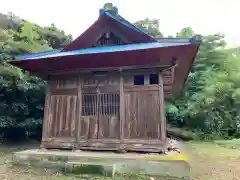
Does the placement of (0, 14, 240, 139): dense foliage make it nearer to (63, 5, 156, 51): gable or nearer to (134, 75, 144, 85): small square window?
(63, 5, 156, 51): gable

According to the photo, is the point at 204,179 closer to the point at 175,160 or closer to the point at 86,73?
the point at 175,160

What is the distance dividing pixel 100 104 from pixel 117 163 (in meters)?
1.90

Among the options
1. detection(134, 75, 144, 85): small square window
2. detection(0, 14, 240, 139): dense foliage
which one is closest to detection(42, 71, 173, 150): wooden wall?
detection(134, 75, 144, 85): small square window

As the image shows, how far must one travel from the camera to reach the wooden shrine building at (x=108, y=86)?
619cm

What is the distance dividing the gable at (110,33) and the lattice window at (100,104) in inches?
68.0

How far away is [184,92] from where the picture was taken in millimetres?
17219

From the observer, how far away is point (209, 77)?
16.1 m

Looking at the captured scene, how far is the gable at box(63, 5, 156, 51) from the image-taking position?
674 cm

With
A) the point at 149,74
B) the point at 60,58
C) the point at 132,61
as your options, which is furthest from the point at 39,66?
the point at 149,74

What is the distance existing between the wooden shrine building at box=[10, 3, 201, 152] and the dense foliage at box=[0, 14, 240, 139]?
4.12 meters

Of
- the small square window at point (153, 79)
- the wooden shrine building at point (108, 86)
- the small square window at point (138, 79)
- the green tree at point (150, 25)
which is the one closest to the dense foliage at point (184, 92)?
the wooden shrine building at point (108, 86)

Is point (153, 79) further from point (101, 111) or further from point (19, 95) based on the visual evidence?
point (19, 95)

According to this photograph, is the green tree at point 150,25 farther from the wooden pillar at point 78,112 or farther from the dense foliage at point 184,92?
the wooden pillar at point 78,112

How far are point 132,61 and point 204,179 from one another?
360 centimetres
